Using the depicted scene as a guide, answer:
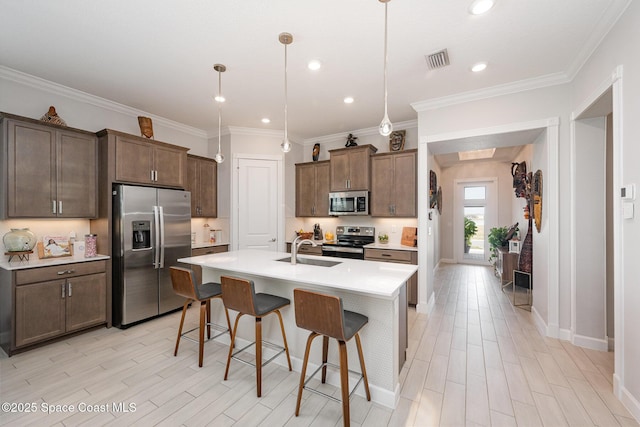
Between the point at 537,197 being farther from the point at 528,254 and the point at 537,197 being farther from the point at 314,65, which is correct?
the point at 314,65

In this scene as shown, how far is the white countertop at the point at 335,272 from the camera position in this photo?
1.84 m

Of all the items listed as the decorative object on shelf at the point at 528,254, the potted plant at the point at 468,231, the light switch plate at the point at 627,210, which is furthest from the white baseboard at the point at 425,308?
the potted plant at the point at 468,231

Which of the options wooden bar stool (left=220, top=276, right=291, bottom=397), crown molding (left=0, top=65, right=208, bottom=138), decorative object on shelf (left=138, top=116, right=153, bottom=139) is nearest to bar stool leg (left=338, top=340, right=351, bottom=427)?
wooden bar stool (left=220, top=276, right=291, bottom=397)

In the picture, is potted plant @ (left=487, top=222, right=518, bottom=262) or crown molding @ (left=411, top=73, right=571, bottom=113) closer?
crown molding @ (left=411, top=73, right=571, bottom=113)

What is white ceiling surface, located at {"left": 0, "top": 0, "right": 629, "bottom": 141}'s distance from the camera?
6.73 feet

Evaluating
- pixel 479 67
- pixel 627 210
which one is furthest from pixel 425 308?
pixel 479 67

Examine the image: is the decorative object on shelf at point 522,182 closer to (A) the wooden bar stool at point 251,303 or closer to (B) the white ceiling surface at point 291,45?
(B) the white ceiling surface at point 291,45

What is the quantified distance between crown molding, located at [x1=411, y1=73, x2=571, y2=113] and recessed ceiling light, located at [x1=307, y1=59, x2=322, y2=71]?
1579 millimetres

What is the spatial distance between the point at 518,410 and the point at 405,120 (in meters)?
3.92

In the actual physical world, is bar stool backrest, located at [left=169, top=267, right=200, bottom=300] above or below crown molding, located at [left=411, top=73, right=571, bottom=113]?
below

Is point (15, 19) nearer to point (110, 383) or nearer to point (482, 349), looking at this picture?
point (110, 383)

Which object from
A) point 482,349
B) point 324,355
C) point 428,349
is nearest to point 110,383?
point 324,355

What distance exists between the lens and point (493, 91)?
327 centimetres

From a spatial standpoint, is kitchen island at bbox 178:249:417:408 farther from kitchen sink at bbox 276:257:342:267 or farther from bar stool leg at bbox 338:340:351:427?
bar stool leg at bbox 338:340:351:427
